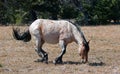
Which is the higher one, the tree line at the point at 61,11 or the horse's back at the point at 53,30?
the horse's back at the point at 53,30

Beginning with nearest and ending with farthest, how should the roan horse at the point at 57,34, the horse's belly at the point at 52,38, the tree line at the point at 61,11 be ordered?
the roan horse at the point at 57,34 → the horse's belly at the point at 52,38 → the tree line at the point at 61,11

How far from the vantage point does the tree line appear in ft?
119

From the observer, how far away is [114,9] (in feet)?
127

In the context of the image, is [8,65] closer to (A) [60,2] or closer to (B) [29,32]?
(B) [29,32]

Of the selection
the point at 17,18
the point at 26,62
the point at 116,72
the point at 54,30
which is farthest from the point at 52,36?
the point at 17,18

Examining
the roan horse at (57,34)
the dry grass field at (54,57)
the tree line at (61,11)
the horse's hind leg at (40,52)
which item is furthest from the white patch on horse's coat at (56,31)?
the tree line at (61,11)

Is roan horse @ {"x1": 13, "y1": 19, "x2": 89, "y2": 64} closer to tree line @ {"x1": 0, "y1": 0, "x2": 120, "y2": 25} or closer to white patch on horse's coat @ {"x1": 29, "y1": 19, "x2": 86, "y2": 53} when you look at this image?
white patch on horse's coat @ {"x1": 29, "y1": 19, "x2": 86, "y2": 53}

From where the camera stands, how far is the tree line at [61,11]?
1428 inches

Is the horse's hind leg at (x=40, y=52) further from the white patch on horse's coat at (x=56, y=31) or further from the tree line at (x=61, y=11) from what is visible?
the tree line at (x=61, y=11)

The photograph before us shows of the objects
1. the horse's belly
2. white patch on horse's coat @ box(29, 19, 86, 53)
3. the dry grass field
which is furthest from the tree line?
the horse's belly

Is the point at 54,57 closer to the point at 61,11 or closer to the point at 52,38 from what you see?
the point at 52,38

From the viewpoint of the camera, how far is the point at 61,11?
125ft

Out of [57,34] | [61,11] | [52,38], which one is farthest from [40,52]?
A: [61,11]

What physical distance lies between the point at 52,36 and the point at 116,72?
9.14 feet
